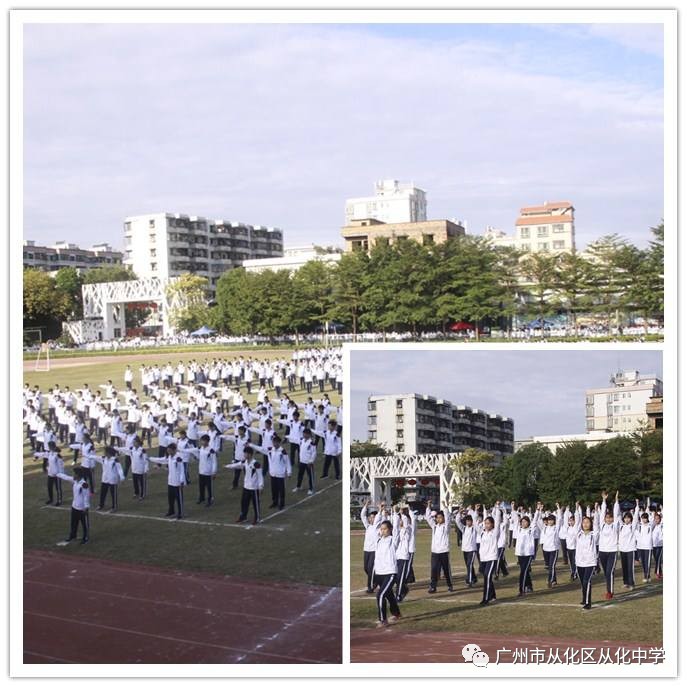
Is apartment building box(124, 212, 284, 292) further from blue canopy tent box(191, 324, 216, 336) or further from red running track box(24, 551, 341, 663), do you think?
red running track box(24, 551, 341, 663)

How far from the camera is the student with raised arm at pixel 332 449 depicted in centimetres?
1123

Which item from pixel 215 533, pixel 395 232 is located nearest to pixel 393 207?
pixel 395 232

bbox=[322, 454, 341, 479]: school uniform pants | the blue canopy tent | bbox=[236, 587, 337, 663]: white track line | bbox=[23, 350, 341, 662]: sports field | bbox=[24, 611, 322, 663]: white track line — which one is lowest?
bbox=[24, 611, 322, 663]: white track line

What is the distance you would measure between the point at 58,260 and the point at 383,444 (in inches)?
716

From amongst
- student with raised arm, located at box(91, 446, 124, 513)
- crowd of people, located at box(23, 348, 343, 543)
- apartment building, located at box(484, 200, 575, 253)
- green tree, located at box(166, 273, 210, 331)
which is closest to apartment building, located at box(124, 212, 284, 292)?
green tree, located at box(166, 273, 210, 331)

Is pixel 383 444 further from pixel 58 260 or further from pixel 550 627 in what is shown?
pixel 58 260

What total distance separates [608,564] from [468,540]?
3.66 ft

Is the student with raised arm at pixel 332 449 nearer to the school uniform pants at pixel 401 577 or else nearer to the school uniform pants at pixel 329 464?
the school uniform pants at pixel 329 464

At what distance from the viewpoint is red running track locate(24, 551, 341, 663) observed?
760 centimetres

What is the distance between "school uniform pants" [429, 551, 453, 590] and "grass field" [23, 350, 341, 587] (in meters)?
1.94

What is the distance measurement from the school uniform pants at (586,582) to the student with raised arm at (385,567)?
1471 mm

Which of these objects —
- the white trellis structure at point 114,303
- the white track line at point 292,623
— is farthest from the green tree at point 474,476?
the white trellis structure at point 114,303
